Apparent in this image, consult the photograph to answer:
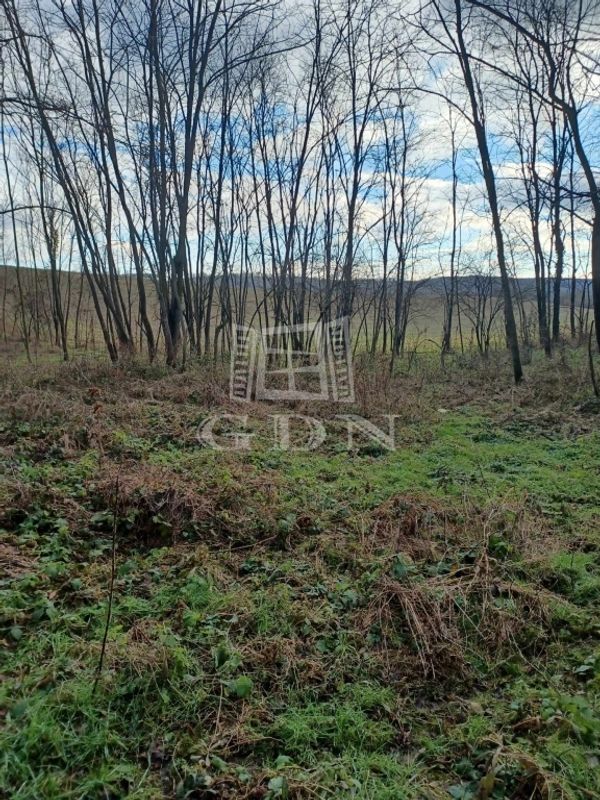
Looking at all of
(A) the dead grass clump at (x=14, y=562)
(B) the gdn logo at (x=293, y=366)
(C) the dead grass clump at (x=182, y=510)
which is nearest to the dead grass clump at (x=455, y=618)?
(C) the dead grass clump at (x=182, y=510)

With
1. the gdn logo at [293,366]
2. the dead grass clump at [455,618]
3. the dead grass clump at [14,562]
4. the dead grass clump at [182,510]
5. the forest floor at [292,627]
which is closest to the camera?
the forest floor at [292,627]

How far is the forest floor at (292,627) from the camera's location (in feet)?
5.95

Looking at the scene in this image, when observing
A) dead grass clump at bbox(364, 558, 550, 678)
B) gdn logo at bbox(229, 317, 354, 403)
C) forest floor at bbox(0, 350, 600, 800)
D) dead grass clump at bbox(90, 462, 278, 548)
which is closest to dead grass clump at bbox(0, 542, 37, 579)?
forest floor at bbox(0, 350, 600, 800)

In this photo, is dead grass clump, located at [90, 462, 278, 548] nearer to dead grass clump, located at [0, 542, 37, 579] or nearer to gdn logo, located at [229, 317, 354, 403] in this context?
dead grass clump, located at [0, 542, 37, 579]

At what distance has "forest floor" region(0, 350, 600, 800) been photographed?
1.81m

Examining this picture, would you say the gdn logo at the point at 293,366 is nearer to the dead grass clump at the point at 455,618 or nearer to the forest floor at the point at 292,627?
the forest floor at the point at 292,627

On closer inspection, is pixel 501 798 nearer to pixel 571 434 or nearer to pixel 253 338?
pixel 571 434

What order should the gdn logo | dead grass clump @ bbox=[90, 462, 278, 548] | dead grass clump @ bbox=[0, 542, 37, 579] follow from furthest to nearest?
the gdn logo → dead grass clump @ bbox=[90, 462, 278, 548] → dead grass clump @ bbox=[0, 542, 37, 579]

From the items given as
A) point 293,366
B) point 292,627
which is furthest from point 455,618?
point 293,366

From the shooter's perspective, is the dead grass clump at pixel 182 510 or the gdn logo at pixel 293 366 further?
the gdn logo at pixel 293 366

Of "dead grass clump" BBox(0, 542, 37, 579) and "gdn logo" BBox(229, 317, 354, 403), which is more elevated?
"gdn logo" BBox(229, 317, 354, 403)

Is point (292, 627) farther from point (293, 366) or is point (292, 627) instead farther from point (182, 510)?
point (293, 366)

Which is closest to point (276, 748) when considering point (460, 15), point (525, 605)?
point (525, 605)

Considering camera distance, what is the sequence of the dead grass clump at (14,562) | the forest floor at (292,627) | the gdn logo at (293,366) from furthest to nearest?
the gdn logo at (293,366) < the dead grass clump at (14,562) < the forest floor at (292,627)
